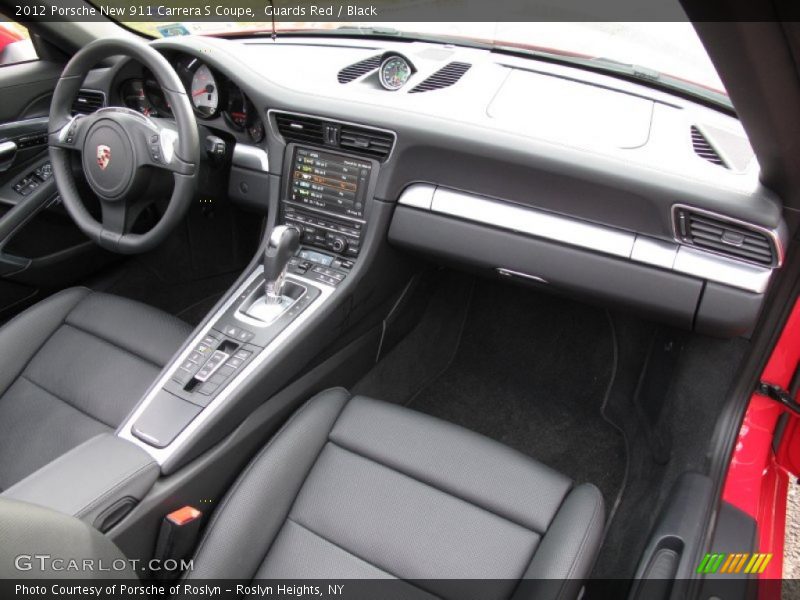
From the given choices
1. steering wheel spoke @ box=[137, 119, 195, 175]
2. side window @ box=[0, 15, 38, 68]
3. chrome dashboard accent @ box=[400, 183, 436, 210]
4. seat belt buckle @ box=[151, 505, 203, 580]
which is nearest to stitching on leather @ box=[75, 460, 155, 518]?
seat belt buckle @ box=[151, 505, 203, 580]

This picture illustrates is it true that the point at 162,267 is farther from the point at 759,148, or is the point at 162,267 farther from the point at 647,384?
the point at 759,148

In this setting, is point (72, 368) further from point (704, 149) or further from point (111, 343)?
point (704, 149)

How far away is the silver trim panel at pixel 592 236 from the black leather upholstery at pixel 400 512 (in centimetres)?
52

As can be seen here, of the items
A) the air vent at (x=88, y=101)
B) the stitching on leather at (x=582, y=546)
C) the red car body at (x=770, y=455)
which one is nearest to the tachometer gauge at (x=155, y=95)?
the air vent at (x=88, y=101)

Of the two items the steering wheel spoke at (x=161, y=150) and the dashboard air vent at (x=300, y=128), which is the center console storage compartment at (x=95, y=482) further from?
the dashboard air vent at (x=300, y=128)

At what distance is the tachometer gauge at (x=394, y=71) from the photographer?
1.79 metres

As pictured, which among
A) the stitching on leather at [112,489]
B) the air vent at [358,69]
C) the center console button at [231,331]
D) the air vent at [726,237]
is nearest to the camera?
the stitching on leather at [112,489]

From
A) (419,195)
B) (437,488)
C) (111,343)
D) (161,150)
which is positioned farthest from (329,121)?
(437,488)

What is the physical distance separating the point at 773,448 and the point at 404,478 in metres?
1.03

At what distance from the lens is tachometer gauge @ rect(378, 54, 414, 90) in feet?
5.86

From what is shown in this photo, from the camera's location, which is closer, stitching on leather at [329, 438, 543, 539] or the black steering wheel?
stitching on leather at [329, 438, 543, 539]

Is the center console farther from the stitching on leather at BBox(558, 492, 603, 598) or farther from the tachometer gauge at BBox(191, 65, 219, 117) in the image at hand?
the stitching on leather at BBox(558, 492, 603, 598)

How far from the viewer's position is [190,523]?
1.26 m

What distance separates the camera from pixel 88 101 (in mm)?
2104
